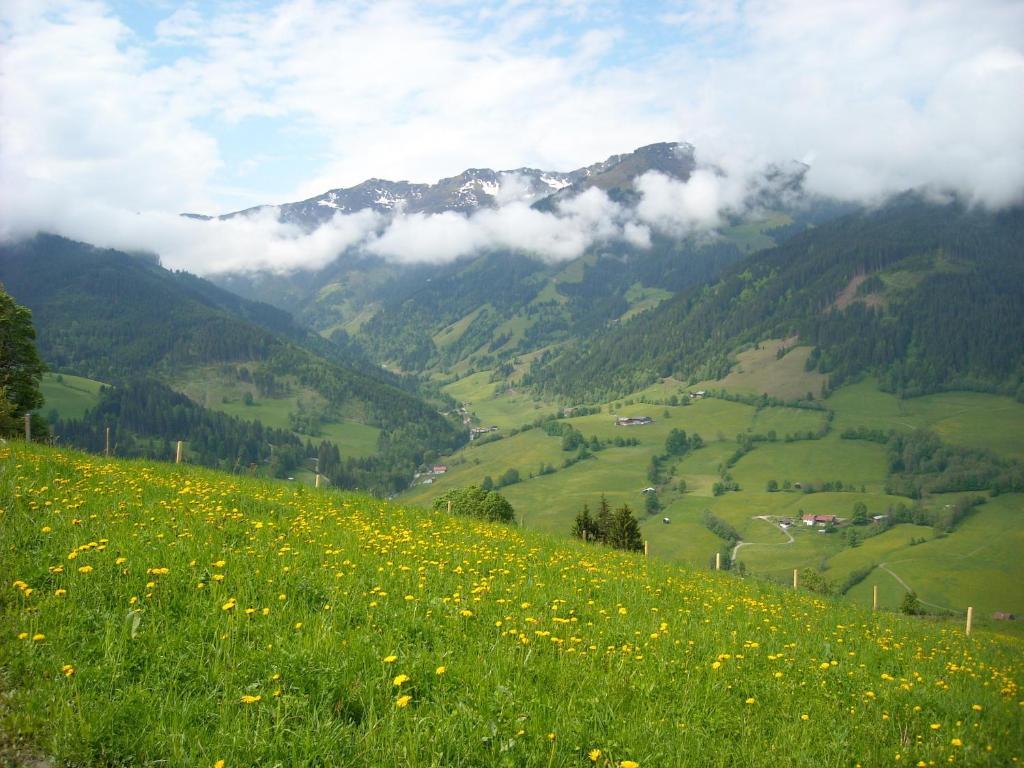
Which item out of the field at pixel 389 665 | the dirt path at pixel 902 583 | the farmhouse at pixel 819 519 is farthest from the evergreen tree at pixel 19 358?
the farmhouse at pixel 819 519

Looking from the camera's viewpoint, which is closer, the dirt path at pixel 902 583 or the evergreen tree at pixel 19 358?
the evergreen tree at pixel 19 358

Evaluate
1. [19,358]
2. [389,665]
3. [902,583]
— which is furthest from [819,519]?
[389,665]

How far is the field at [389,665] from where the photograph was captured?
6.04 m

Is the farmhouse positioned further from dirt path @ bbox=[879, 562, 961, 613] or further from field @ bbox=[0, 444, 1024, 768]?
field @ bbox=[0, 444, 1024, 768]

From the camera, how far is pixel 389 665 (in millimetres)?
7469

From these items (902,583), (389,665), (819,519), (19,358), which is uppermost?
(19,358)

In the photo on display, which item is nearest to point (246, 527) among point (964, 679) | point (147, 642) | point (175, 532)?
point (175, 532)

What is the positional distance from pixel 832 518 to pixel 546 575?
645 ft

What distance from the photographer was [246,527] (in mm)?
12875

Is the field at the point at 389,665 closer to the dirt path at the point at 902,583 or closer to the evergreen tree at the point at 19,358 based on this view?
the evergreen tree at the point at 19,358

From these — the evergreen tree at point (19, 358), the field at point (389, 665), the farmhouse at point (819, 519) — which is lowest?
the farmhouse at point (819, 519)

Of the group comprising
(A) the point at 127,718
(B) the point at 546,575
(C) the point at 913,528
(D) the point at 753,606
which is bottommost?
(C) the point at 913,528

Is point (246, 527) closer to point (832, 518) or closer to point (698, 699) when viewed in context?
point (698, 699)

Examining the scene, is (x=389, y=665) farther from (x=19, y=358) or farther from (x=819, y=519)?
(x=819, y=519)
